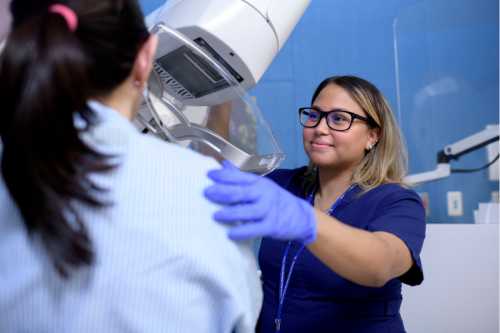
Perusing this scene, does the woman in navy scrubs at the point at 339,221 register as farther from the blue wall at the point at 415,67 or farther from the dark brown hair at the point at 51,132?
the blue wall at the point at 415,67

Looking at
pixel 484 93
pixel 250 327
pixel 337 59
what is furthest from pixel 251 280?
pixel 484 93

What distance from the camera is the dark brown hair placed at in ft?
1.49

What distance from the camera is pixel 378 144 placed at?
4.50ft

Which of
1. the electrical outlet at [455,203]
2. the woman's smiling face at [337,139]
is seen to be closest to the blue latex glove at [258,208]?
the woman's smiling face at [337,139]

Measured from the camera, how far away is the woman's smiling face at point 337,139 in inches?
50.5

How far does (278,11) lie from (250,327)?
33.1 inches

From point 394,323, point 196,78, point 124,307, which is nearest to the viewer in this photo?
point 124,307

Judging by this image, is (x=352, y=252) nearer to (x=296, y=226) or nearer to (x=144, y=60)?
(x=296, y=226)

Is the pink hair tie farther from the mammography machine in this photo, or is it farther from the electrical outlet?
the electrical outlet

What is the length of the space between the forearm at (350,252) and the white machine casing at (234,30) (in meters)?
0.48

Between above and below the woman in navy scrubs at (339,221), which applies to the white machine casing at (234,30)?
above

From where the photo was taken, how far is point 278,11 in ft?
3.55

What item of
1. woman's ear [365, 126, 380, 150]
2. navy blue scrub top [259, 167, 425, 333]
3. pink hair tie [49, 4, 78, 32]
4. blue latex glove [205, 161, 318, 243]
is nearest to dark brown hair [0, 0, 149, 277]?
pink hair tie [49, 4, 78, 32]

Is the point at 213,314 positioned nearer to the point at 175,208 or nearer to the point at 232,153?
the point at 175,208
